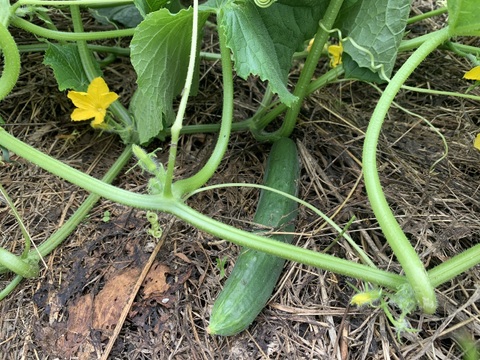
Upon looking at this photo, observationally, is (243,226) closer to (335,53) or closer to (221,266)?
(221,266)

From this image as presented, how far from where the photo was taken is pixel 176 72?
1.49 metres

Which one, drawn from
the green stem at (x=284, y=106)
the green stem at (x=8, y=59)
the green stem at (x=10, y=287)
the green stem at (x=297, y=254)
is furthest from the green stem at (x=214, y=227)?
the green stem at (x=284, y=106)

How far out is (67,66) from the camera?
1613mm

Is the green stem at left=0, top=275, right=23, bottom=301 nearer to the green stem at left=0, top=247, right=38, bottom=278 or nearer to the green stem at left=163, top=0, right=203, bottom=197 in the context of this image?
the green stem at left=0, top=247, right=38, bottom=278

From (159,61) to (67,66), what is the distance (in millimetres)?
414

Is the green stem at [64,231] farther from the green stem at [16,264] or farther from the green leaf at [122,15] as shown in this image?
the green leaf at [122,15]

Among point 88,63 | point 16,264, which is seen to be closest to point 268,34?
point 88,63

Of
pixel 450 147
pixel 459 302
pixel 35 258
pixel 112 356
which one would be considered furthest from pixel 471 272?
pixel 35 258

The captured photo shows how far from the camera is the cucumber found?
1313 mm

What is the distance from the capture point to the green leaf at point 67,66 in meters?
1.57

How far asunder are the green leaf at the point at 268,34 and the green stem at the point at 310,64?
0.04 metres

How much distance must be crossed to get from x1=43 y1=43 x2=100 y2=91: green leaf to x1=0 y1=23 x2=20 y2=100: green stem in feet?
0.72

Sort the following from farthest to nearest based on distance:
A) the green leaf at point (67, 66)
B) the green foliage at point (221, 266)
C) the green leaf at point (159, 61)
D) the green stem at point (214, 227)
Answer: the green leaf at point (67, 66) → the green foliage at point (221, 266) → the green leaf at point (159, 61) → the green stem at point (214, 227)

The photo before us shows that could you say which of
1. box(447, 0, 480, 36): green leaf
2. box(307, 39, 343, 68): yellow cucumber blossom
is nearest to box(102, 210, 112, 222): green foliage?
box(307, 39, 343, 68): yellow cucumber blossom
